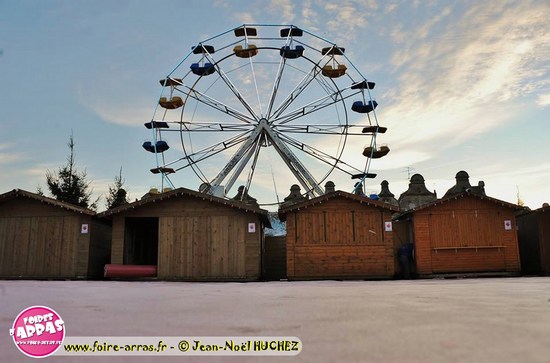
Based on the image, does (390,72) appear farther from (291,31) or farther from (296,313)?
(296,313)

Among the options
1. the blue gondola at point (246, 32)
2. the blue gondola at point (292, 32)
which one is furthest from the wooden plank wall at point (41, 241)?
the blue gondola at point (292, 32)

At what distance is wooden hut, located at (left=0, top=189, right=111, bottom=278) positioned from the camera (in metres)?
17.3

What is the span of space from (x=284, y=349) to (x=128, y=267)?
47.3 feet

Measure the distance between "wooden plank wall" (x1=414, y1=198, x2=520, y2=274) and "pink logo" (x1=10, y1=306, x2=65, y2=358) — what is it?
605 inches

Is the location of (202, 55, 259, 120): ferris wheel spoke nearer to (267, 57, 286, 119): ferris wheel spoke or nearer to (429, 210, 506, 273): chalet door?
(267, 57, 286, 119): ferris wheel spoke

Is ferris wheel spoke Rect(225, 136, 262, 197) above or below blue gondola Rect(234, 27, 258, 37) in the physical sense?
below

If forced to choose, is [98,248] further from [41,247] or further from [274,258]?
[274,258]

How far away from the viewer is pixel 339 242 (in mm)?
17375

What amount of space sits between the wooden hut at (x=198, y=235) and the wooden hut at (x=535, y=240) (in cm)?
1078

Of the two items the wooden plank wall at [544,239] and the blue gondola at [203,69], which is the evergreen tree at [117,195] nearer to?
the blue gondola at [203,69]

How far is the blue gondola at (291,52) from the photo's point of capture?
82.1 feet

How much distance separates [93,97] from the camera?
18734mm

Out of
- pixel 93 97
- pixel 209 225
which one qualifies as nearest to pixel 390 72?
pixel 209 225

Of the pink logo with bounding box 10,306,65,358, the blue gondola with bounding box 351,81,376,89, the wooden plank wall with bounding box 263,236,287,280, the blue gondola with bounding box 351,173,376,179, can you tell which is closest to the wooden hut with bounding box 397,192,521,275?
the wooden plank wall with bounding box 263,236,287,280
